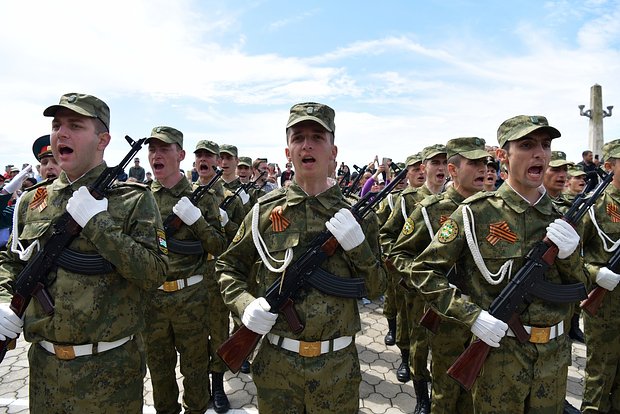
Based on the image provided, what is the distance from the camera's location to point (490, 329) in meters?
2.52

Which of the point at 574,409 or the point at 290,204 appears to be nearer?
the point at 290,204

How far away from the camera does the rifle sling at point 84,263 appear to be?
8.35 ft

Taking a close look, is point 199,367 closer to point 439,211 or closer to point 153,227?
point 153,227

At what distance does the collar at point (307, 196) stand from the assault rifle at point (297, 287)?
242mm

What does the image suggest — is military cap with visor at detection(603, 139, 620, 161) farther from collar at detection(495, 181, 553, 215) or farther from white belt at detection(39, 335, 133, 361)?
white belt at detection(39, 335, 133, 361)

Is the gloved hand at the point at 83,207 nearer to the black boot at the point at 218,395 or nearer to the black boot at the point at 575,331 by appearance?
the black boot at the point at 218,395

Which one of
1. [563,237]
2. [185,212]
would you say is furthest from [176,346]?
[563,237]

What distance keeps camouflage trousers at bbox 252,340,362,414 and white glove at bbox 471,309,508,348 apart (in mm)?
888

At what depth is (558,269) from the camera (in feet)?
9.18

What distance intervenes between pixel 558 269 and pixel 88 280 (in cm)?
334

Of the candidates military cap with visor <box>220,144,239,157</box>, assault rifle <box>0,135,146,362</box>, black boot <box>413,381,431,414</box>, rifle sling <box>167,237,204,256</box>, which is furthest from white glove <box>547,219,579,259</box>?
military cap with visor <box>220,144,239,157</box>

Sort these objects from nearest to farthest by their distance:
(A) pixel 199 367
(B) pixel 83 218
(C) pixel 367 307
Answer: (B) pixel 83 218 → (A) pixel 199 367 → (C) pixel 367 307

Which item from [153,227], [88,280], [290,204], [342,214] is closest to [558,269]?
[342,214]

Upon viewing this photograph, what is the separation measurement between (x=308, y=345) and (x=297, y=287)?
1.26 ft
